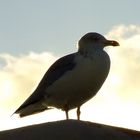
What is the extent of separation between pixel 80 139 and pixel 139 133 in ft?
3.91

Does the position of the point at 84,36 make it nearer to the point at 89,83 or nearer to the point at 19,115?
the point at 89,83

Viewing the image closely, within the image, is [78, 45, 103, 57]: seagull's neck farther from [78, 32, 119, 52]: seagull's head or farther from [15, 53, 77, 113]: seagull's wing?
[15, 53, 77, 113]: seagull's wing

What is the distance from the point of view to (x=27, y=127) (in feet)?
17.0

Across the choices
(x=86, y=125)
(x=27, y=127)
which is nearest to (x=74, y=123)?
(x=86, y=125)

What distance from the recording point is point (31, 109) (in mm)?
8992

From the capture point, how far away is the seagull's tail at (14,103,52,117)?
8.86 m

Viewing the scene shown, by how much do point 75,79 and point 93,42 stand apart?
1033 millimetres

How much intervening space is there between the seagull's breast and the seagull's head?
0.37 m

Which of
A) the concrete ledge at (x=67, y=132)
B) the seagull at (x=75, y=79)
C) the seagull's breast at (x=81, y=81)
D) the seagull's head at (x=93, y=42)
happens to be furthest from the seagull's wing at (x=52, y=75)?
the concrete ledge at (x=67, y=132)

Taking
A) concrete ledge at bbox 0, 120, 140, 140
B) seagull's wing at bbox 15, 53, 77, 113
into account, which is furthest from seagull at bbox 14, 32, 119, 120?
concrete ledge at bbox 0, 120, 140, 140

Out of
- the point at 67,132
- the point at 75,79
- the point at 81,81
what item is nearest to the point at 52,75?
the point at 75,79

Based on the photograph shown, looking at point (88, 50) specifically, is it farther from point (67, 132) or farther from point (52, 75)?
point (67, 132)

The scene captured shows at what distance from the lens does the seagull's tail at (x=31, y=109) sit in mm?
8859

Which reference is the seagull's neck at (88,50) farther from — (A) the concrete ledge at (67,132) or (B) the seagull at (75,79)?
(A) the concrete ledge at (67,132)
